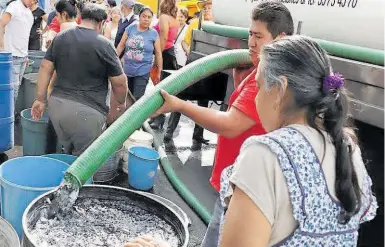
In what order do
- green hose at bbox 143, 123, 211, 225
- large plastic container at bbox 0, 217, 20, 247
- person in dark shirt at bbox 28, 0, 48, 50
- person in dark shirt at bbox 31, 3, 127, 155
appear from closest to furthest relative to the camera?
large plastic container at bbox 0, 217, 20, 247 → person in dark shirt at bbox 31, 3, 127, 155 → green hose at bbox 143, 123, 211, 225 → person in dark shirt at bbox 28, 0, 48, 50

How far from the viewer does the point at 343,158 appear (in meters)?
1.27

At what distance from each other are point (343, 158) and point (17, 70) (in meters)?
5.05

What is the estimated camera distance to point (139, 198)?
2557mm

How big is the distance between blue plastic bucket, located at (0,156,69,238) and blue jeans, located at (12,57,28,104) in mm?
2653

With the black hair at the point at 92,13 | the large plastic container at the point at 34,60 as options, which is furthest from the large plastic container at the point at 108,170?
the large plastic container at the point at 34,60

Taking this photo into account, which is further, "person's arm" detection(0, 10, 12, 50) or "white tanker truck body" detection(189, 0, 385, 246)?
"person's arm" detection(0, 10, 12, 50)

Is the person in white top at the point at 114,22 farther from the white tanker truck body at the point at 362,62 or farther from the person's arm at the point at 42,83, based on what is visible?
the white tanker truck body at the point at 362,62

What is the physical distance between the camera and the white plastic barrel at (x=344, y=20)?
8.29 ft

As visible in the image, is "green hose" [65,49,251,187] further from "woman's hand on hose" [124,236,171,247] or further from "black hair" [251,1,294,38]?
"woman's hand on hose" [124,236,171,247]

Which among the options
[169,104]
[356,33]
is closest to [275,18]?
[169,104]

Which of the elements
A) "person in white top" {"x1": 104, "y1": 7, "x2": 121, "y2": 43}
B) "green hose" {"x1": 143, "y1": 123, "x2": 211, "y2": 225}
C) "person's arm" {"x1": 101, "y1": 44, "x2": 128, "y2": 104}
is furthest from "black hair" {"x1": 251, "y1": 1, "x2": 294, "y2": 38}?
"person in white top" {"x1": 104, "y1": 7, "x2": 121, "y2": 43}

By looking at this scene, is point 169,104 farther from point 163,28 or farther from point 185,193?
point 163,28

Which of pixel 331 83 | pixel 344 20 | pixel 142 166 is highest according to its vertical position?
pixel 344 20

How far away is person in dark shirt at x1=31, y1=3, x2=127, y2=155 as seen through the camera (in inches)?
140
